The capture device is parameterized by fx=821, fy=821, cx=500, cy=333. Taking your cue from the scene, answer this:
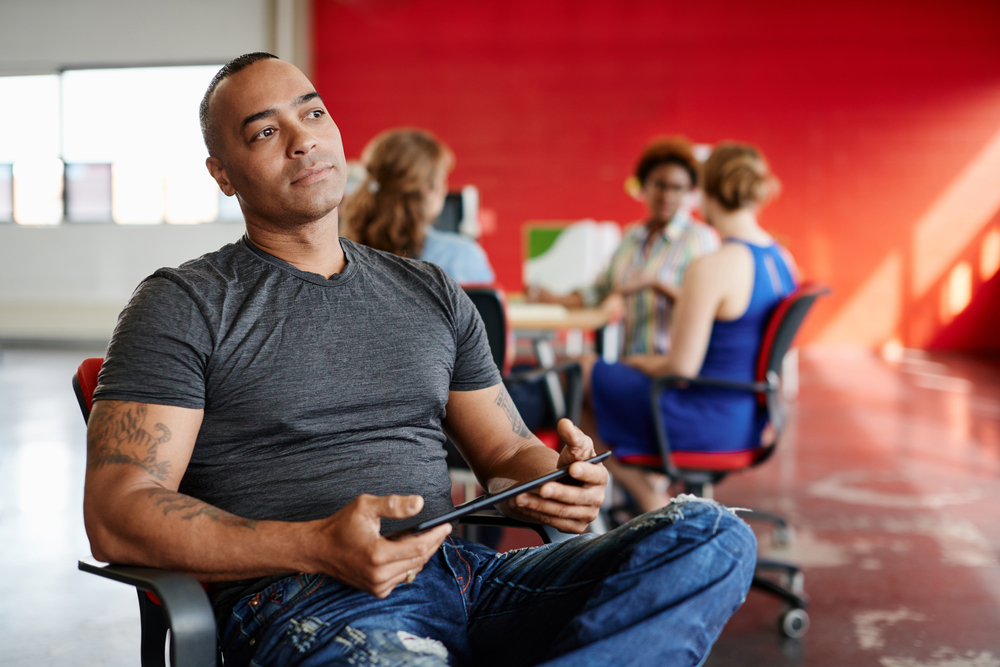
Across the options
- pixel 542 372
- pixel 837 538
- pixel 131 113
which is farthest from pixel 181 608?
pixel 131 113

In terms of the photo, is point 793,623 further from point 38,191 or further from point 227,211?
point 38,191

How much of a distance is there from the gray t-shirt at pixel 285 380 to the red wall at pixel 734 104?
683 cm

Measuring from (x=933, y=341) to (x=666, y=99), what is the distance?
3407mm

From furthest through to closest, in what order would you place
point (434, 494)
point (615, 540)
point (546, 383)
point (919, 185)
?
point (919, 185) < point (546, 383) < point (434, 494) < point (615, 540)

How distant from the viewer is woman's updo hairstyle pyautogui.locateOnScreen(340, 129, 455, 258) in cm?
241

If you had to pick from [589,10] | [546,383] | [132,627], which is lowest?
[132,627]

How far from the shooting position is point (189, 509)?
96 cm

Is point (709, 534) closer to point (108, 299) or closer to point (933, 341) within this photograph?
point (933, 341)

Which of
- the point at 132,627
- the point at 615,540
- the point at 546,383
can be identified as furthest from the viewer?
the point at 546,383

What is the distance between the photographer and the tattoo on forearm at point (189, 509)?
3.12 ft

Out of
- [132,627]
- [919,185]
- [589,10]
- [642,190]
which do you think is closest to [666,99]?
[589,10]

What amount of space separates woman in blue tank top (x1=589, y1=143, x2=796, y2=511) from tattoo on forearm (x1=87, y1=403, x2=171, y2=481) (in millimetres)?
1561

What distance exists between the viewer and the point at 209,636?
864 mm

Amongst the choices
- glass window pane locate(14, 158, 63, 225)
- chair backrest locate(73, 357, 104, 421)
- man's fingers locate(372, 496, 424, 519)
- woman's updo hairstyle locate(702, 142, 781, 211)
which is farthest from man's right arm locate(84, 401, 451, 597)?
glass window pane locate(14, 158, 63, 225)
